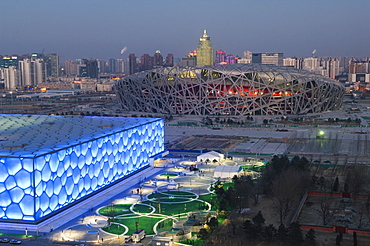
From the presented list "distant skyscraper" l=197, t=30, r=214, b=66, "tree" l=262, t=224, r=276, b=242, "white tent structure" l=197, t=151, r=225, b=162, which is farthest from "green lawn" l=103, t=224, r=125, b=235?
"distant skyscraper" l=197, t=30, r=214, b=66

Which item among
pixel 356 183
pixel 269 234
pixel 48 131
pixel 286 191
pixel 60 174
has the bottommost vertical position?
pixel 269 234

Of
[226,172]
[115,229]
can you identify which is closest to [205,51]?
[226,172]

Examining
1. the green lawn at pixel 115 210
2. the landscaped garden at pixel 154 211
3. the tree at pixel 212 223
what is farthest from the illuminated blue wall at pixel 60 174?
the tree at pixel 212 223

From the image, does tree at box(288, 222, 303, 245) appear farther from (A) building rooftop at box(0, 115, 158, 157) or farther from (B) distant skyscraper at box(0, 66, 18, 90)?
(B) distant skyscraper at box(0, 66, 18, 90)

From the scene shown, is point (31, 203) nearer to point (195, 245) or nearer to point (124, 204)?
point (124, 204)

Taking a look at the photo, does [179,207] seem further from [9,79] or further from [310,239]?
[9,79]

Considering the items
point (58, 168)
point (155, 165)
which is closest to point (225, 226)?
point (58, 168)
